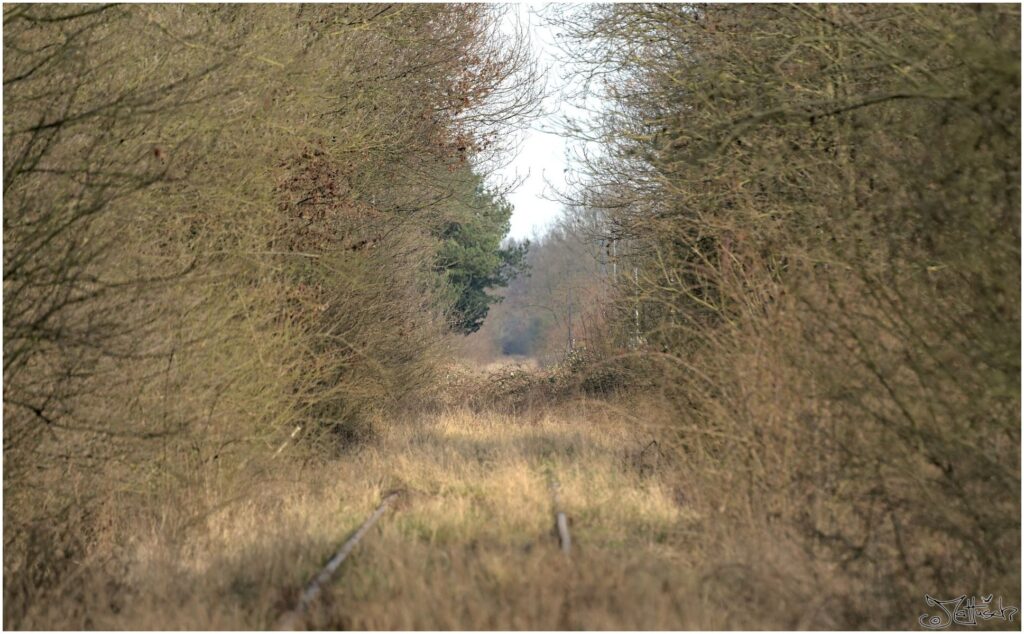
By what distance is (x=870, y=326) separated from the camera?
905 centimetres

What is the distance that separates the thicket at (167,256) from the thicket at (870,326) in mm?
4537

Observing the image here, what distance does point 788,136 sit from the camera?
40.6ft

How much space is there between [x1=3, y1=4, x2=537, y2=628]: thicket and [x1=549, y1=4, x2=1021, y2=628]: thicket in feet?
14.9

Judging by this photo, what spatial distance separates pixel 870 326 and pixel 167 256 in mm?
6732

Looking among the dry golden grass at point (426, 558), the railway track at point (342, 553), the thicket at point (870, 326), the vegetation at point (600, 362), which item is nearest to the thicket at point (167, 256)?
the vegetation at point (600, 362)

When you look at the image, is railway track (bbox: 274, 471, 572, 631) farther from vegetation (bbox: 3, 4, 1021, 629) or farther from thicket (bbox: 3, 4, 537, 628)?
thicket (bbox: 3, 4, 537, 628)

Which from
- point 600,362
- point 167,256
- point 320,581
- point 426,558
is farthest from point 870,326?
point 167,256

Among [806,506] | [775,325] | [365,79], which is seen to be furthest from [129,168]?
[365,79]

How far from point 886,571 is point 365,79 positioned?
1311cm

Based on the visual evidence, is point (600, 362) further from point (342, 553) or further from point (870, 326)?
point (870, 326)

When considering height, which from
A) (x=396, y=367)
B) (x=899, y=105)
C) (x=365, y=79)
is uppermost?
(x=365, y=79)

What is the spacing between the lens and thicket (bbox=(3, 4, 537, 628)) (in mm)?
8938

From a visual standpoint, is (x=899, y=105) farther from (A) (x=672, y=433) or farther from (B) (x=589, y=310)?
(B) (x=589, y=310)

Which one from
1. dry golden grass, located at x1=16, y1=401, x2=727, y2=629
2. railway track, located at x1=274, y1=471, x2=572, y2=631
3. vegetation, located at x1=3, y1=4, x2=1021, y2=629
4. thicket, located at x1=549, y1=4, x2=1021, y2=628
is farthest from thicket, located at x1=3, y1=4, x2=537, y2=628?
thicket, located at x1=549, y1=4, x2=1021, y2=628
